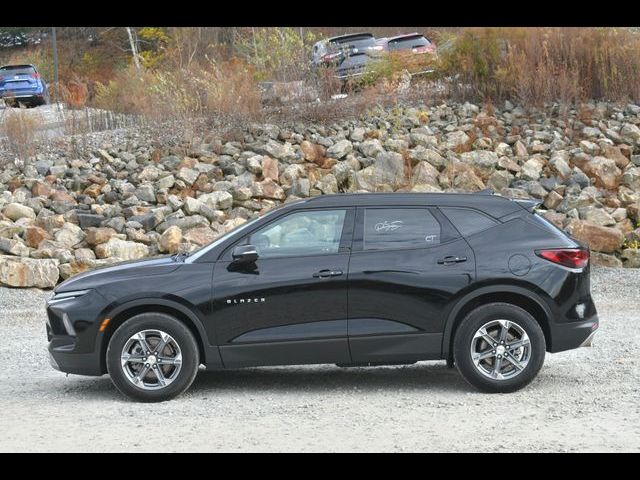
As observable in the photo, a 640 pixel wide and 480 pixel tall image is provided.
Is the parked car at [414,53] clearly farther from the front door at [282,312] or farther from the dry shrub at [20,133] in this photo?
the front door at [282,312]

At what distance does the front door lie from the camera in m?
8.42

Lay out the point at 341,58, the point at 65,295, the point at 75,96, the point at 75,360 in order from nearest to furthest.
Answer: the point at 75,360 → the point at 65,295 → the point at 75,96 → the point at 341,58

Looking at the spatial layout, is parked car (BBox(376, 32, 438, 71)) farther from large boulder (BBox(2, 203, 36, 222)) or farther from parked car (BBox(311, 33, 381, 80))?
large boulder (BBox(2, 203, 36, 222))

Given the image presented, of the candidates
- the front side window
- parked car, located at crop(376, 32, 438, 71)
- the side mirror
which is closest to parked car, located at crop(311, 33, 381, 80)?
parked car, located at crop(376, 32, 438, 71)

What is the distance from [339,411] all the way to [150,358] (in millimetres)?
1579

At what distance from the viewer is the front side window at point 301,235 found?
8578 millimetres

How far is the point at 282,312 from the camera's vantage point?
8430mm

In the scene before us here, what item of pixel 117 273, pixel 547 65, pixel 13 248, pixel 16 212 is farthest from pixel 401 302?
pixel 547 65

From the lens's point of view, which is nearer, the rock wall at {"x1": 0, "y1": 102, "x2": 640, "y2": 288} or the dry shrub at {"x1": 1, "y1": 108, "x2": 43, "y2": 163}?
the rock wall at {"x1": 0, "y1": 102, "x2": 640, "y2": 288}

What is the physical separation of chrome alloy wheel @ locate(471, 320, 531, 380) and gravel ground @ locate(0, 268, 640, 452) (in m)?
0.21

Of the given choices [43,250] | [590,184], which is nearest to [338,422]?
[43,250]

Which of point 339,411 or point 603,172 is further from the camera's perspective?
point 603,172

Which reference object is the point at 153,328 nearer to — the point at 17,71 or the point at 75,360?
the point at 75,360

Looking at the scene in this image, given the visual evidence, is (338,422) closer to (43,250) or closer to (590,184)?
(43,250)
